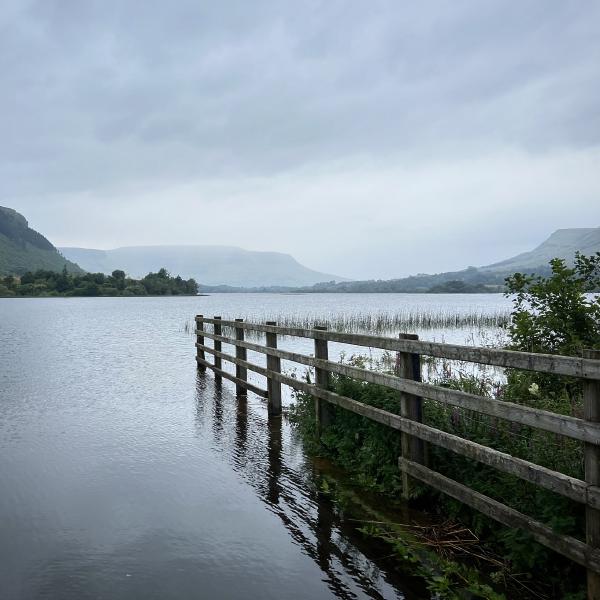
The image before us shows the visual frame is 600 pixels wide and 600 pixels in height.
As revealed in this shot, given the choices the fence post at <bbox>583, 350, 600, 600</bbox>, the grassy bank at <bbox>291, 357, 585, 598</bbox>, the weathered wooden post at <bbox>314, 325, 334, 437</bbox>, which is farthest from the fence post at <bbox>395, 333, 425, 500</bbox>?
the weathered wooden post at <bbox>314, 325, 334, 437</bbox>

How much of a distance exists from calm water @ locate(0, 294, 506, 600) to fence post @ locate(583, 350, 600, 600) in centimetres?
127

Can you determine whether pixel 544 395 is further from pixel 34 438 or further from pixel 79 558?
pixel 34 438

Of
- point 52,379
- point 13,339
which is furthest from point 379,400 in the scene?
point 13,339

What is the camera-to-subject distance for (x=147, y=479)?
7125mm

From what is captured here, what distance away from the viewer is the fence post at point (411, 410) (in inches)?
238

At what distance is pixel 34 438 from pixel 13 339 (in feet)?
86.3

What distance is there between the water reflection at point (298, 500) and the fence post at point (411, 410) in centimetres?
97

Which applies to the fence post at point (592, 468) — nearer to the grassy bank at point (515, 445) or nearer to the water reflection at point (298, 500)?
the grassy bank at point (515, 445)

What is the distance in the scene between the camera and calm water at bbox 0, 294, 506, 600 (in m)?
4.53

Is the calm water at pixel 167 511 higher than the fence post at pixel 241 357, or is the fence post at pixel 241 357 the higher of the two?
the fence post at pixel 241 357

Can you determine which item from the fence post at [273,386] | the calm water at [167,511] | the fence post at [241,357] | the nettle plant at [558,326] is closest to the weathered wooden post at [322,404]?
the calm water at [167,511]

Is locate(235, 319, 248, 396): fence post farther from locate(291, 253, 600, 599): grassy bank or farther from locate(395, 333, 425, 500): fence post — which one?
locate(395, 333, 425, 500): fence post

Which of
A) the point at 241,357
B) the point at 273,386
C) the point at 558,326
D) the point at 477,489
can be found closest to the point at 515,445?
the point at 477,489

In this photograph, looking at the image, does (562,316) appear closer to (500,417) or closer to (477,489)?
(477,489)
